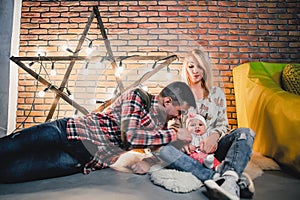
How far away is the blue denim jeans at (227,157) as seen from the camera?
1.51 metres

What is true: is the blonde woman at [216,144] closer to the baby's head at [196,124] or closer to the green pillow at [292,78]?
the baby's head at [196,124]

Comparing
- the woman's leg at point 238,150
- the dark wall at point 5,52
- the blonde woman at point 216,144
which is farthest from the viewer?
the dark wall at point 5,52

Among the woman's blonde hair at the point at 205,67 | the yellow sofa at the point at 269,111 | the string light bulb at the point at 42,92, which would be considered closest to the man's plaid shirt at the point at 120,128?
the woman's blonde hair at the point at 205,67

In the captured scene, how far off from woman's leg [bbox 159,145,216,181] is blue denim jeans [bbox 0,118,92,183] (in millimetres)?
456

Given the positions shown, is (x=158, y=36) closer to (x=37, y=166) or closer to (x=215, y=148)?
(x=215, y=148)

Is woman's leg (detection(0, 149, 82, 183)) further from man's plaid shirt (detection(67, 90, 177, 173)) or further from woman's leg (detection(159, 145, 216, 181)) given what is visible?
woman's leg (detection(159, 145, 216, 181))

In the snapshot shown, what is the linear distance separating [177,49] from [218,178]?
1.85 metres

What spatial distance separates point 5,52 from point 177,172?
7.59 ft

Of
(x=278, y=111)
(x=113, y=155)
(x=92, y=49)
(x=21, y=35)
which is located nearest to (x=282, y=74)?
(x=278, y=111)

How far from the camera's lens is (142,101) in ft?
5.35

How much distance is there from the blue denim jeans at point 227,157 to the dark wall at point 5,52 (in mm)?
1975

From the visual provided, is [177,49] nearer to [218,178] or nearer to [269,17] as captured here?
[269,17]

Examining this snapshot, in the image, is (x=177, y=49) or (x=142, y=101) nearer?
(x=142, y=101)

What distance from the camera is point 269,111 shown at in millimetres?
2025
